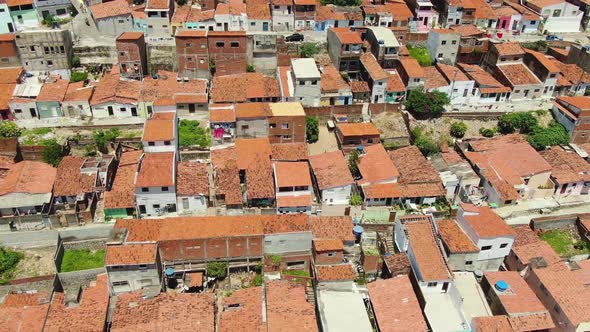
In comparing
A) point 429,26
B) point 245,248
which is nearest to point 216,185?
point 245,248

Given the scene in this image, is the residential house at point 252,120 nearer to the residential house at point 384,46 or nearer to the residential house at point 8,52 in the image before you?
the residential house at point 384,46

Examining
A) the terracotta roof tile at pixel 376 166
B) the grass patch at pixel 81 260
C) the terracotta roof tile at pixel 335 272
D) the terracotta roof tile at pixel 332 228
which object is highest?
the terracotta roof tile at pixel 376 166

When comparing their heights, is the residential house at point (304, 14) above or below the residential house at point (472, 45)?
above

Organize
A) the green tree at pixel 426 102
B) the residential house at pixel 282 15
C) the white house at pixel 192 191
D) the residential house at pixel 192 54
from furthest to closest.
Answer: the residential house at pixel 282 15, the residential house at pixel 192 54, the green tree at pixel 426 102, the white house at pixel 192 191

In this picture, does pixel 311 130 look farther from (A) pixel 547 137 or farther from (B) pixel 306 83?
(A) pixel 547 137

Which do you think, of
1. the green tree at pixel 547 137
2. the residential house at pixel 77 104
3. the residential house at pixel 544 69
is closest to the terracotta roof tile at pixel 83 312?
the residential house at pixel 77 104

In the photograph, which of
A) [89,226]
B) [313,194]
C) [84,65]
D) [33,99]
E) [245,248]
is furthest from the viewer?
[84,65]

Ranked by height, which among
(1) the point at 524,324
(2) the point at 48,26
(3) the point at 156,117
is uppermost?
(2) the point at 48,26

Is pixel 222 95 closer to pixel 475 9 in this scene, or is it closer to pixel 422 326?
pixel 422 326
